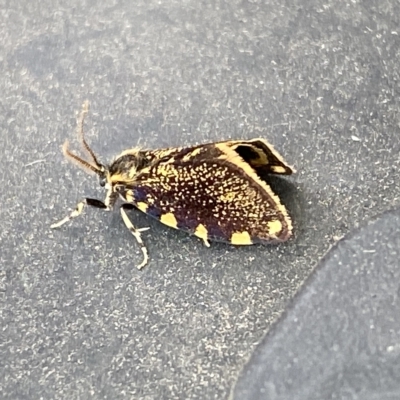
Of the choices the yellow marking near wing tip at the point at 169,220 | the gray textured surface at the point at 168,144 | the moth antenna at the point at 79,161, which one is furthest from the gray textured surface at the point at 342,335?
the moth antenna at the point at 79,161

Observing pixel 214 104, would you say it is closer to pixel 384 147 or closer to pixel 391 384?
pixel 384 147

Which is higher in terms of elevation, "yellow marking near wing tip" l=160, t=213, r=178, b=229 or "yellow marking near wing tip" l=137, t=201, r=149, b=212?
"yellow marking near wing tip" l=137, t=201, r=149, b=212

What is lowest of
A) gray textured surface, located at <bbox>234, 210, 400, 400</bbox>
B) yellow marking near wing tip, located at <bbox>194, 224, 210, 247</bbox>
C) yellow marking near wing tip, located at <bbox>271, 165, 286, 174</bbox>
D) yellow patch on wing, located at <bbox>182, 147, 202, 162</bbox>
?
gray textured surface, located at <bbox>234, 210, 400, 400</bbox>

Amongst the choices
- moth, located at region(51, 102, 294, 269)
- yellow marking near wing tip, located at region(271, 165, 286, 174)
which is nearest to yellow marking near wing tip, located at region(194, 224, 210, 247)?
moth, located at region(51, 102, 294, 269)

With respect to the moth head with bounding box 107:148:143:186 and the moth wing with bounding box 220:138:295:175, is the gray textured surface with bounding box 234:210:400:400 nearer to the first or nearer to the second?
the moth wing with bounding box 220:138:295:175

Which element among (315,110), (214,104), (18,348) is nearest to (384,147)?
(315,110)

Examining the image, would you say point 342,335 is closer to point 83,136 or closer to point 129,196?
point 129,196

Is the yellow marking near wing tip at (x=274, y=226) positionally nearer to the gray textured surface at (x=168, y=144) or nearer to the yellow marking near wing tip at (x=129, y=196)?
Result: the gray textured surface at (x=168, y=144)
